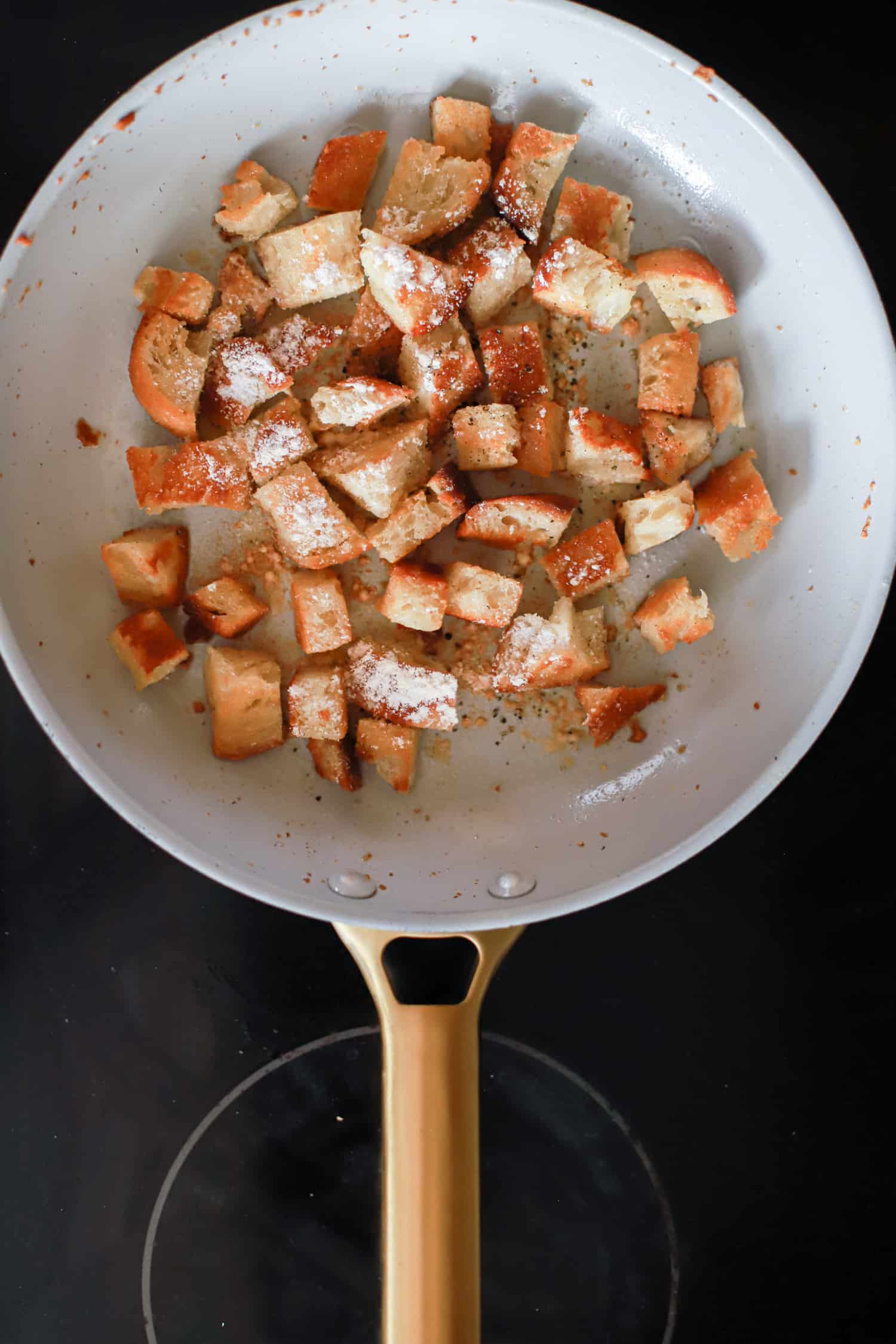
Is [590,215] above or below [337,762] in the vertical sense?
above

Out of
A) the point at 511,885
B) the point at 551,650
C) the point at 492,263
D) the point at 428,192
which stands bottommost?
the point at 511,885

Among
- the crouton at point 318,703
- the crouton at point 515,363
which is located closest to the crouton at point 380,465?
the crouton at point 515,363

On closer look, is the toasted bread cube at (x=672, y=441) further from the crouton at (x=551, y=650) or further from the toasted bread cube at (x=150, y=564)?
the toasted bread cube at (x=150, y=564)

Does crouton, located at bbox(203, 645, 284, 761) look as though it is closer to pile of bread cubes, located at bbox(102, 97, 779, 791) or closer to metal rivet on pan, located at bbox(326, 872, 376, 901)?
pile of bread cubes, located at bbox(102, 97, 779, 791)

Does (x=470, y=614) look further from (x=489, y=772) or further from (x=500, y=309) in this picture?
A: (x=500, y=309)

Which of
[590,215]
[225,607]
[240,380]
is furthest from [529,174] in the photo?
[225,607]

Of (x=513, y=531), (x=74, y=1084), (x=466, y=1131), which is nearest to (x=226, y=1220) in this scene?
(x=74, y=1084)

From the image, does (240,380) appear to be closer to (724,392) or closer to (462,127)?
(462,127)
